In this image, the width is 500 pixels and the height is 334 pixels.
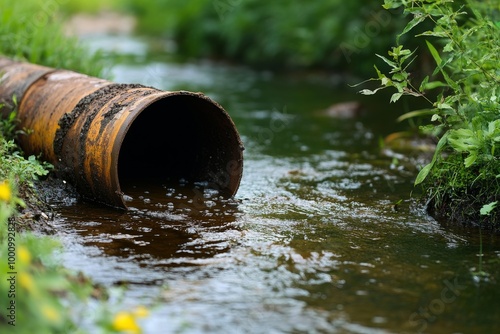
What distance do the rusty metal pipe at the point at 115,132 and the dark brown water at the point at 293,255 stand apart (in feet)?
0.72

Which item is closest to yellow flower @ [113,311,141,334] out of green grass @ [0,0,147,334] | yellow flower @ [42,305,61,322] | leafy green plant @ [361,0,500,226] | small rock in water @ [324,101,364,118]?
green grass @ [0,0,147,334]

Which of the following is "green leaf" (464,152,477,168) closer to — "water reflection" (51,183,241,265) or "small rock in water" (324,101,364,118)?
"water reflection" (51,183,241,265)

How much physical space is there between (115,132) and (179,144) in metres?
1.15

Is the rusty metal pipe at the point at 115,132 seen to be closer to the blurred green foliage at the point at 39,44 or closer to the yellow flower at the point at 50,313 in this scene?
the blurred green foliage at the point at 39,44

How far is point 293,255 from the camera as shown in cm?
364

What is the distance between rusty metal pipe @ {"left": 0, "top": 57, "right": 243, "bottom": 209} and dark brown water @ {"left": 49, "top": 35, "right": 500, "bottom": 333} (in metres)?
0.22

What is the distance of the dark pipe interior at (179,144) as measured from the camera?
Result: 5.00 meters

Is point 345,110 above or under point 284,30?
under

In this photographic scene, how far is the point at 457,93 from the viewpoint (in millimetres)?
4660

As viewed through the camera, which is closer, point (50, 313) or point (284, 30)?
point (50, 313)

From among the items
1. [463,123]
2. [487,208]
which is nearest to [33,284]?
[487,208]

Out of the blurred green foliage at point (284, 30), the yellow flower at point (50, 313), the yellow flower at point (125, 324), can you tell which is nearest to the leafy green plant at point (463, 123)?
the yellow flower at point (125, 324)

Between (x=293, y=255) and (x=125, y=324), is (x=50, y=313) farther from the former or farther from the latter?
(x=293, y=255)

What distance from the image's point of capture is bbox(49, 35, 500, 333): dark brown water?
2930mm
